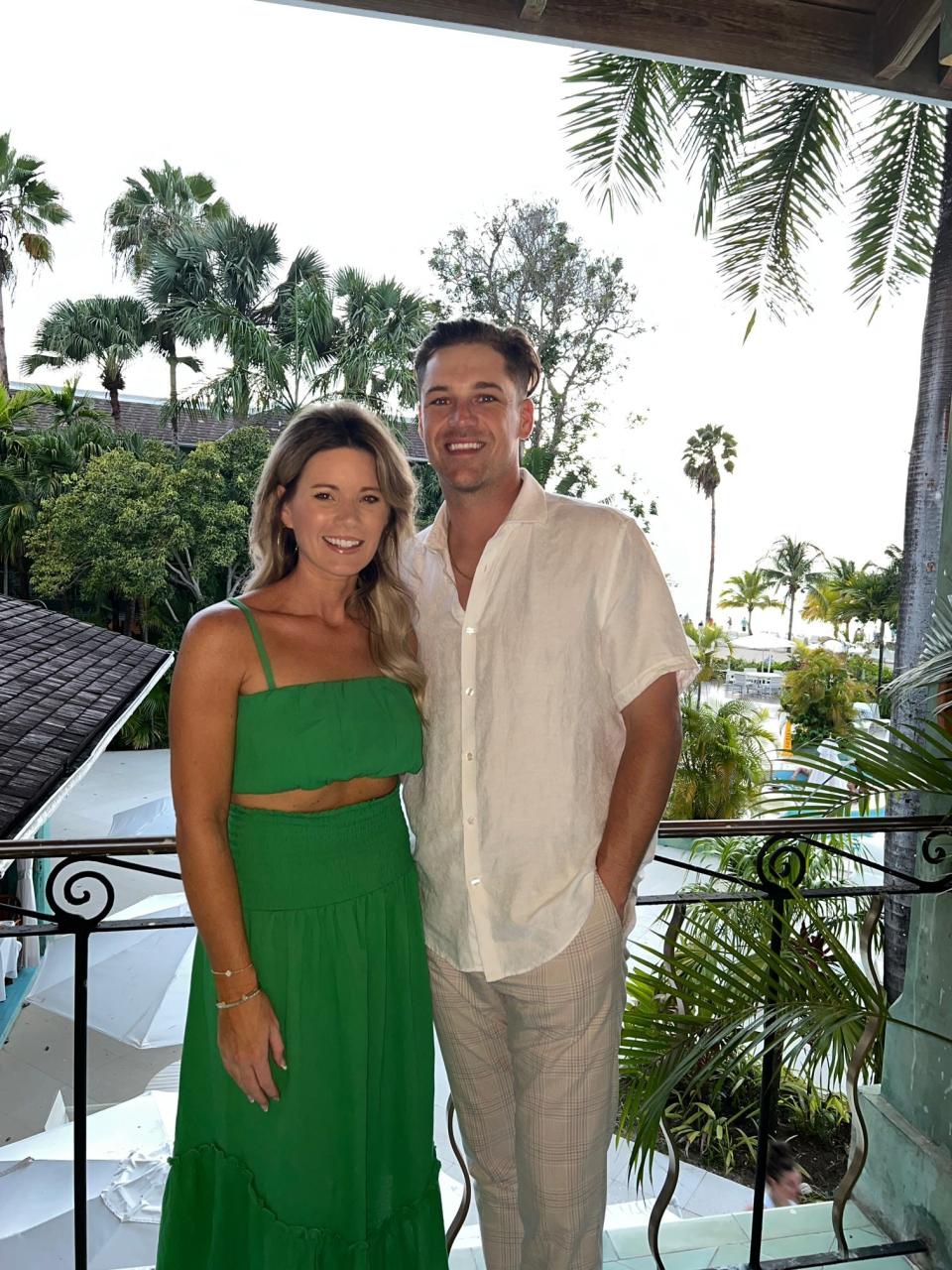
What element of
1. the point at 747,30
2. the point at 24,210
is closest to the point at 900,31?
the point at 747,30

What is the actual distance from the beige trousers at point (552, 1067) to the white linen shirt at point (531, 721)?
0.16 ft

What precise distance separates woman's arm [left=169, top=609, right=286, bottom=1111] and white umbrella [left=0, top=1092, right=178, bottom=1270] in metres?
4.31

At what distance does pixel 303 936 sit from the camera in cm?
138

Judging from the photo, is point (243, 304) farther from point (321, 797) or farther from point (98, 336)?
point (321, 797)

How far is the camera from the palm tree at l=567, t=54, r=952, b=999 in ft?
29.1

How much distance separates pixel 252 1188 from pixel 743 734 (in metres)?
13.3

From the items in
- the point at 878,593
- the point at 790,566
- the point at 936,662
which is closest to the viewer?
the point at 936,662

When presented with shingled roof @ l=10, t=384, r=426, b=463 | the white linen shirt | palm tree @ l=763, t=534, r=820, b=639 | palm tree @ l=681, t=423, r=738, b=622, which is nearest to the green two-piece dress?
the white linen shirt

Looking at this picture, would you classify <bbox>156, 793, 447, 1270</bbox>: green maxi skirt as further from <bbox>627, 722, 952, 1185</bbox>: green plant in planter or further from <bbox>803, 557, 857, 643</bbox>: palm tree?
<bbox>803, 557, 857, 643</bbox>: palm tree

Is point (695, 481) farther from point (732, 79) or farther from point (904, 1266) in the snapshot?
point (904, 1266)

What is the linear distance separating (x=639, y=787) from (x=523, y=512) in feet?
1.54

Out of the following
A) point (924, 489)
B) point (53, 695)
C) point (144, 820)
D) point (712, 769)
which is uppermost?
point (924, 489)

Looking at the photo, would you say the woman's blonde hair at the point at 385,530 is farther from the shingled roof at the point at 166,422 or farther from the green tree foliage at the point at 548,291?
the green tree foliage at the point at 548,291

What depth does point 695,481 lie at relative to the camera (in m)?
33.7
